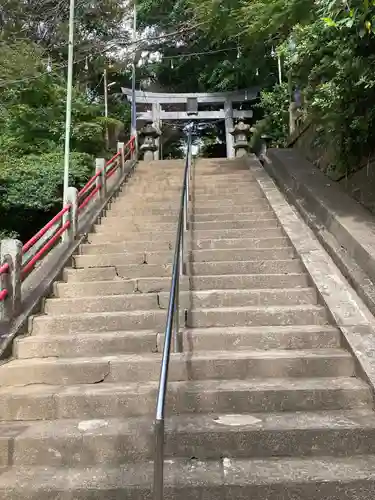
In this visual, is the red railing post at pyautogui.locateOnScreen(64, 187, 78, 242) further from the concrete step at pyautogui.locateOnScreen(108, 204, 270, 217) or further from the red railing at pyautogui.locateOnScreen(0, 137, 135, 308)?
the concrete step at pyautogui.locateOnScreen(108, 204, 270, 217)

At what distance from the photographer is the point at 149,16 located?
52.1 ft

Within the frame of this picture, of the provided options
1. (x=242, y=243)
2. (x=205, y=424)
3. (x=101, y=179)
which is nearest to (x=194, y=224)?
(x=242, y=243)

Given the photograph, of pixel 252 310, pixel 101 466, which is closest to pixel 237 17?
pixel 252 310

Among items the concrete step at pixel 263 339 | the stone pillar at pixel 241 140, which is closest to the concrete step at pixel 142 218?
the concrete step at pixel 263 339

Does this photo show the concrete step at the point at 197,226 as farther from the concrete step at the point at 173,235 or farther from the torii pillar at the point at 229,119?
the torii pillar at the point at 229,119

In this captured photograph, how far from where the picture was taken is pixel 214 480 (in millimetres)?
2451

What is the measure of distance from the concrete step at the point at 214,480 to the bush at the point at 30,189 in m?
7.76

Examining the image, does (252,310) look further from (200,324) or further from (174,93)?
(174,93)

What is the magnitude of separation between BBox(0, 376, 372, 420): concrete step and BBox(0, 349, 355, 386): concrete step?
0.48 ft

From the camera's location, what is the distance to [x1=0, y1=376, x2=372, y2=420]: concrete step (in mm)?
3057

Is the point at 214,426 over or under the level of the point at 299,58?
under

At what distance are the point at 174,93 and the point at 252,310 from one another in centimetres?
1411

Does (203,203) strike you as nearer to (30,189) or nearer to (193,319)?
(193,319)

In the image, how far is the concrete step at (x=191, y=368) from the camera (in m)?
3.37
